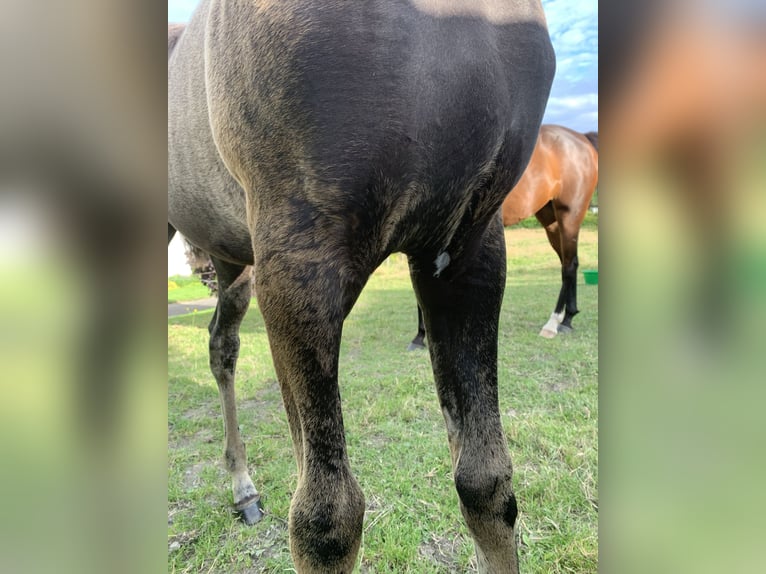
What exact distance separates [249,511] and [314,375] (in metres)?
1.61

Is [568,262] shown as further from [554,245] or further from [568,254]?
[554,245]

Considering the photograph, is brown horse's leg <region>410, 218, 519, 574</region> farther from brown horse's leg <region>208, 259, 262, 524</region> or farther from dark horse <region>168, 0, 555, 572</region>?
brown horse's leg <region>208, 259, 262, 524</region>

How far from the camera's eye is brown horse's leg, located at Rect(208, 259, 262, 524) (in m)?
2.07

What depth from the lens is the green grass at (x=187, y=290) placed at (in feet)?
18.8

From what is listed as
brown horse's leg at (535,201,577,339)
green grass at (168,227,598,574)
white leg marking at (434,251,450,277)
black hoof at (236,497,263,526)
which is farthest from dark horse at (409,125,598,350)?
white leg marking at (434,251,450,277)

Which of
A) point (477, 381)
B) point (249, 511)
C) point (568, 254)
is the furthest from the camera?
point (568, 254)

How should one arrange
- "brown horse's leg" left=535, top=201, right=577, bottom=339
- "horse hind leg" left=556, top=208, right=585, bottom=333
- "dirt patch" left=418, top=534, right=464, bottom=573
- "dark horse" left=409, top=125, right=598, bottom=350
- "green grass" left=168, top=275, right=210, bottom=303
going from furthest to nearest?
"green grass" left=168, top=275, right=210, bottom=303
"horse hind leg" left=556, top=208, right=585, bottom=333
"dark horse" left=409, top=125, right=598, bottom=350
"brown horse's leg" left=535, top=201, right=577, bottom=339
"dirt patch" left=418, top=534, right=464, bottom=573

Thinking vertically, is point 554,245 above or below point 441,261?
below

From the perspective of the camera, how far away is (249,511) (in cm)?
202

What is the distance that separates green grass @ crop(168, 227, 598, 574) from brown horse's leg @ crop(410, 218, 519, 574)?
0.64 metres

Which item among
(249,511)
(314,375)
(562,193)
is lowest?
(562,193)

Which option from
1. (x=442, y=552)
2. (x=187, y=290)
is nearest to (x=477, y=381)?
(x=442, y=552)

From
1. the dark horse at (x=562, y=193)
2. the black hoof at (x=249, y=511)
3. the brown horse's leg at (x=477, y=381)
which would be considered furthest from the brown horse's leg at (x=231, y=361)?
the dark horse at (x=562, y=193)
